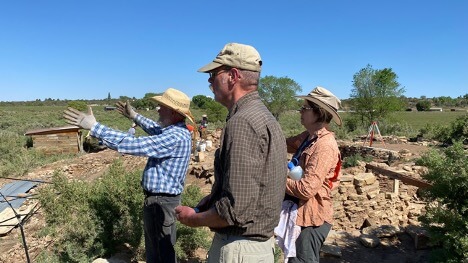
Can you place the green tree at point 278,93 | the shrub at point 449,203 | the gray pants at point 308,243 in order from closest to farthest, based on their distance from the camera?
the gray pants at point 308,243, the shrub at point 449,203, the green tree at point 278,93

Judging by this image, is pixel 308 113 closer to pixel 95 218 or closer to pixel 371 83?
pixel 95 218

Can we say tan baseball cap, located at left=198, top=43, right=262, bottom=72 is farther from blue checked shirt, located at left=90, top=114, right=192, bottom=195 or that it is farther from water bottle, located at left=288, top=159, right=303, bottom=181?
blue checked shirt, located at left=90, top=114, right=192, bottom=195

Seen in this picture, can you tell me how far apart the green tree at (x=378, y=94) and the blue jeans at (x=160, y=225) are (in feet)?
75.9

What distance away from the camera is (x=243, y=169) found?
1519mm

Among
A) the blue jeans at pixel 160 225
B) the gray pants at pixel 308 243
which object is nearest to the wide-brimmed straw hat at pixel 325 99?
the gray pants at pixel 308 243

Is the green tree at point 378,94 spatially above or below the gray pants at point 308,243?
above

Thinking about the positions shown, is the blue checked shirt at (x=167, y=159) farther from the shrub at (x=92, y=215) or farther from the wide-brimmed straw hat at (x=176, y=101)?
the shrub at (x=92, y=215)

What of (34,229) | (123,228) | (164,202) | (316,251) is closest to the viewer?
(316,251)

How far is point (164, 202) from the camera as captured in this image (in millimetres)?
2951

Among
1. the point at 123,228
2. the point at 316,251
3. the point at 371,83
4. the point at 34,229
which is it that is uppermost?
the point at 371,83

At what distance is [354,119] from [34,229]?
72.3ft

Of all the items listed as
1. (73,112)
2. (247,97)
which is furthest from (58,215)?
(247,97)

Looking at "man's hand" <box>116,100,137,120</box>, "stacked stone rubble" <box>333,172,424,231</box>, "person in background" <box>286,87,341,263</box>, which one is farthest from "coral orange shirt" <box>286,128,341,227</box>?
"stacked stone rubble" <box>333,172,424,231</box>

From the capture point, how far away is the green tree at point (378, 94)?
23.7 m
